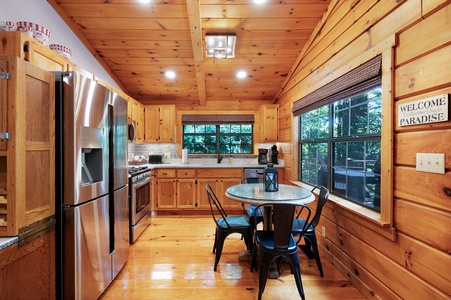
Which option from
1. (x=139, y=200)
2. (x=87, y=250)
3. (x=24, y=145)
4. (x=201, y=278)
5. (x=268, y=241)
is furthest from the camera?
(x=139, y=200)

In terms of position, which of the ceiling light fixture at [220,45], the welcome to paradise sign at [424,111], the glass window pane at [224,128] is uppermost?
the ceiling light fixture at [220,45]

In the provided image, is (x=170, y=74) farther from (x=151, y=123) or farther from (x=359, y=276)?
(x=359, y=276)

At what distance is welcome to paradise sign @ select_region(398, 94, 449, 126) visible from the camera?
4.21 feet

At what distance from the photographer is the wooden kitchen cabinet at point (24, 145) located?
1.20m

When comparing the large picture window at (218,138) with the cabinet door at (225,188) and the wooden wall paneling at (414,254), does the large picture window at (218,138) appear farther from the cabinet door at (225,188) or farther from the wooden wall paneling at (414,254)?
the wooden wall paneling at (414,254)

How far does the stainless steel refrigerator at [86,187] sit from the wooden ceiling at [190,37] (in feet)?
4.56

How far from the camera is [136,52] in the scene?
11.4ft

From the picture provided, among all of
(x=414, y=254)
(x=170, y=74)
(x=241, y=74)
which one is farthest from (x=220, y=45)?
(x=414, y=254)

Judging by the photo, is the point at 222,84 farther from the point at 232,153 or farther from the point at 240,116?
the point at 232,153

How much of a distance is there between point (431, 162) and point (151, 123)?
426cm

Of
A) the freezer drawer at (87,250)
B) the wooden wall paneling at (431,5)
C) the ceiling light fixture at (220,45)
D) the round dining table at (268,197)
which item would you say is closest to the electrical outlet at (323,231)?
the round dining table at (268,197)

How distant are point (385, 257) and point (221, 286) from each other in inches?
54.3

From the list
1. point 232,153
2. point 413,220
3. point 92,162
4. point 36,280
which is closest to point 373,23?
point 413,220

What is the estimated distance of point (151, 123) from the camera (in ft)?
15.0
